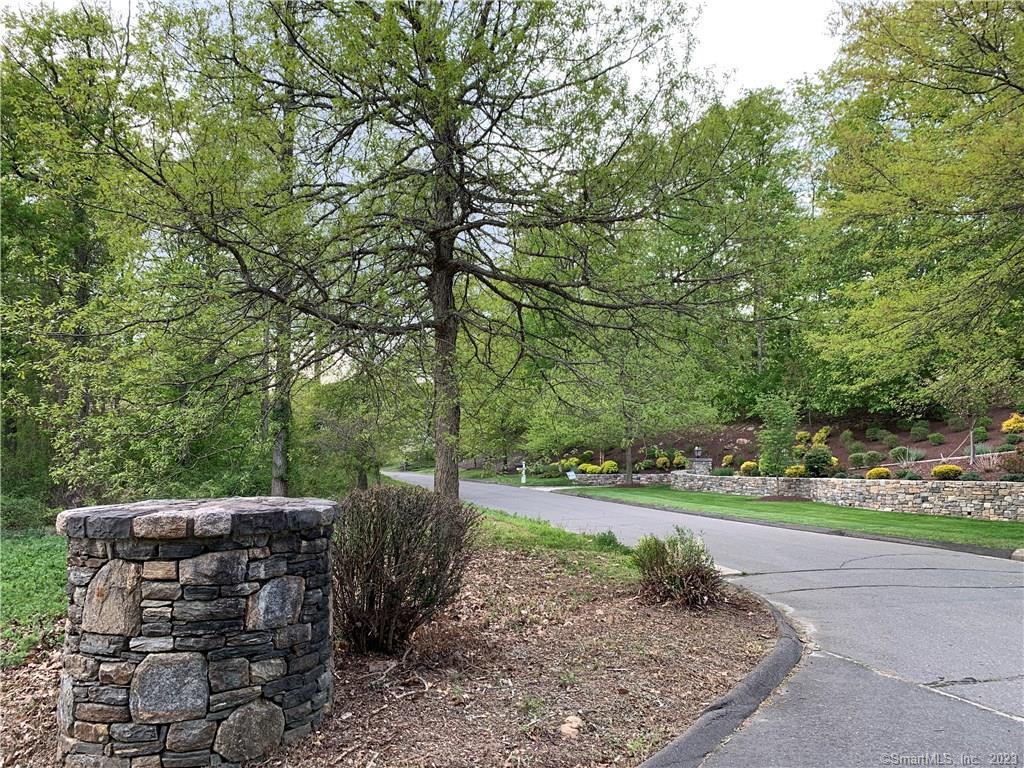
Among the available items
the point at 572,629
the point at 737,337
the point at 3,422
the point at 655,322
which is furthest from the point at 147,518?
the point at 3,422

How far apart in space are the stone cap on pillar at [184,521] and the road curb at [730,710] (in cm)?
223

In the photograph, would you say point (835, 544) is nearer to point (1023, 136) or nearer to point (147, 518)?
point (1023, 136)

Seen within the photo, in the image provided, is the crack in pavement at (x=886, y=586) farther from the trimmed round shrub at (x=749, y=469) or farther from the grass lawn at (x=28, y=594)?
the trimmed round shrub at (x=749, y=469)

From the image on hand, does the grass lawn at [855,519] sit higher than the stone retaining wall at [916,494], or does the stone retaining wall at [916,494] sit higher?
the stone retaining wall at [916,494]

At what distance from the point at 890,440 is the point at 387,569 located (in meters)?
23.7

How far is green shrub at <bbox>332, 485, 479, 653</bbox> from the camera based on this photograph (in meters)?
4.32

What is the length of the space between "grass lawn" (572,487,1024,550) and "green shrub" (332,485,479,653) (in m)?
10.2

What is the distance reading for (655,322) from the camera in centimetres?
744

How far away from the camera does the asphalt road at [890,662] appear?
3.37m

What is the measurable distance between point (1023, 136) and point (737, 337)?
181 inches

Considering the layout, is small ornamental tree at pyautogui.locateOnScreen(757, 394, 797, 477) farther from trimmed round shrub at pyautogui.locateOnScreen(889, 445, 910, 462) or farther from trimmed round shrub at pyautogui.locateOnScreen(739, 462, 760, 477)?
trimmed round shrub at pyautogui.locateOnScreen(889, 445, 910, 462)

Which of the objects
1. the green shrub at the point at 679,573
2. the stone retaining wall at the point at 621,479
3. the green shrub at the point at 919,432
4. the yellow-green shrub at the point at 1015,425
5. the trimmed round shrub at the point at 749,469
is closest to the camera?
the green shrub at the point at 679,573

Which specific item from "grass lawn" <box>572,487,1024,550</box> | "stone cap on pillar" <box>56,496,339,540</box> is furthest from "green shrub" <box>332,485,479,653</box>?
"grass lawn" <box>572,487,1024,550</box>

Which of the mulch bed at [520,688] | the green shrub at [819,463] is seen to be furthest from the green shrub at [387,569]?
the green shrub at [819,463]
